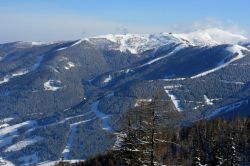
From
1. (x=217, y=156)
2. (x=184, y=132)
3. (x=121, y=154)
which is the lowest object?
(x=184, y=132)

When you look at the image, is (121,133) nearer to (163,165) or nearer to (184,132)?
(163,165)

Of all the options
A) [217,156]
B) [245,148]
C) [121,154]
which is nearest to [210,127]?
[245,148]

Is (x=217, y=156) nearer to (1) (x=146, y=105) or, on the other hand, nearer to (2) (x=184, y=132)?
(1) (x=146, y=105)

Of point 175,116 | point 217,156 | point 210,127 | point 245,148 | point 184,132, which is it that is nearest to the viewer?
point 175,116

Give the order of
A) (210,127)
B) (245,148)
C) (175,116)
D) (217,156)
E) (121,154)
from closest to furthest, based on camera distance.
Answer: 1. (175,116)
2. (121,154)
3. (217,156)
4. (245,148)
5. (210,127)

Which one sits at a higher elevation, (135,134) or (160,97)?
(160,97)

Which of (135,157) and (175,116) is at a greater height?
(175,116)

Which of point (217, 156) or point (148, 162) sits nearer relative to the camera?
point (148, 162)

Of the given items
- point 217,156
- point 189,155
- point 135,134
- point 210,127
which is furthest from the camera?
point 210,127

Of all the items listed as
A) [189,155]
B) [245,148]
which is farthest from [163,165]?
[189,155]
